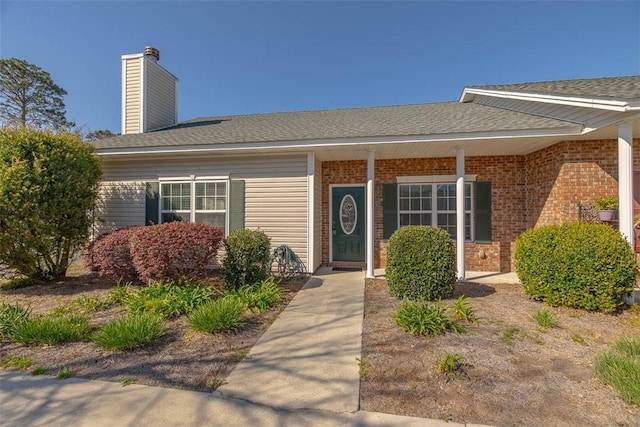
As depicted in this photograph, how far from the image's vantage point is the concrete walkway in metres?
2.19

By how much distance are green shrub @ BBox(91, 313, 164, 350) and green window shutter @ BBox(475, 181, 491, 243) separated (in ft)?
23.3

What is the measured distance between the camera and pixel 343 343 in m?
3.45

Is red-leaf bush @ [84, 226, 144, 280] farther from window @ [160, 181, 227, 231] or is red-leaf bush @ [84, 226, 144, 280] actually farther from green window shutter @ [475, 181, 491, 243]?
green window shutter @ [475, 181, 491, 243]

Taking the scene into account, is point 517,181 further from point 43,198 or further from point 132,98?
point 132,98

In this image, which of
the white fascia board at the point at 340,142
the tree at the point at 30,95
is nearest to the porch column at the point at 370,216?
the white fascia board at the point at 340,142

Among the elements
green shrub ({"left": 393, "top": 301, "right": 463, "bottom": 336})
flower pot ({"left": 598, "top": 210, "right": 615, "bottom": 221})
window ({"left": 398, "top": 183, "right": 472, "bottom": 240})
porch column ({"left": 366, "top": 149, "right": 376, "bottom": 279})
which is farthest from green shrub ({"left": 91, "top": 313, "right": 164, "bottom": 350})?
flower pot ({"left": 598, "top": 210, "right": 615, "bottom": 221})

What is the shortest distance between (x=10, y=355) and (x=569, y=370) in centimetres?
592

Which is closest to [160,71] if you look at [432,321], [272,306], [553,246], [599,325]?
[272,306]

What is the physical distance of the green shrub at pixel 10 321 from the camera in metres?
3.61

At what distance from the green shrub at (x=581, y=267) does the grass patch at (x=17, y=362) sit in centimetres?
677

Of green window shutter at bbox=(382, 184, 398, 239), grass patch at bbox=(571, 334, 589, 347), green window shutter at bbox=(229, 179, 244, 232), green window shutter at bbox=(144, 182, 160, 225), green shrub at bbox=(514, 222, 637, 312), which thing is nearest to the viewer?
grass patch at bbox=(571, 334, 589, 347)

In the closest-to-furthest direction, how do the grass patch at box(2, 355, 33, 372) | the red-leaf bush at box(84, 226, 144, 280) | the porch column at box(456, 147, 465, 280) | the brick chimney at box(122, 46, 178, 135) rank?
the grass patch at box(2, 355, 33, 372) → the red-leaf bush at box(84, 226, 144, 280) → the porch column at box(456, 147, 465, 280) → the brick chimney at box(122, 46, 178, 135)

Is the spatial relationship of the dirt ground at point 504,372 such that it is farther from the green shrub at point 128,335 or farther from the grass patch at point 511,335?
the green shrub at point 128,335

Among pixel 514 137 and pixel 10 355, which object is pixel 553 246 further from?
pixel 10 355
